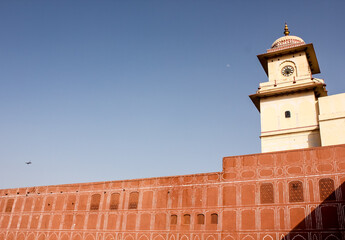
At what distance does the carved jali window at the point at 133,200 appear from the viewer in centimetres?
3040

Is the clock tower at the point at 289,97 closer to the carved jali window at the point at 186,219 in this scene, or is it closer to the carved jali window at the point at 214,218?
the carved jali window at the point at 214,218

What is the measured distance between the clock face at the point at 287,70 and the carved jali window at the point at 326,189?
1262 cm

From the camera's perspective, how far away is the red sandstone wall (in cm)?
2260

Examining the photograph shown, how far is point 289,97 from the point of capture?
102 ft

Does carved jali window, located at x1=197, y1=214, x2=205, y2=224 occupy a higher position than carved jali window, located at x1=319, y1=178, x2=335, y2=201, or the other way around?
carved jali window, located at x1=319, y1=178, x2=335, y2=201

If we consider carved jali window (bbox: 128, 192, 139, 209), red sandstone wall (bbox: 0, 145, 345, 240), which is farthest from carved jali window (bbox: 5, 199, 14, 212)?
carved jali window (bbox: 128, 192, 139, 209)

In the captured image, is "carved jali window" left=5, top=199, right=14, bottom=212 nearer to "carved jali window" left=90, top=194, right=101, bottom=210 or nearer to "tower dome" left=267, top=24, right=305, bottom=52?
"carved jali window" left=90, top=194, right=101, bottom=210

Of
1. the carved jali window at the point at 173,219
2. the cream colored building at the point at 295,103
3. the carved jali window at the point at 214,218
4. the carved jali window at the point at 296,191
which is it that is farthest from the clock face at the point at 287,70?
the carved jali window at the point at 173,219

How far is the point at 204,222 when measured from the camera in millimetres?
26266

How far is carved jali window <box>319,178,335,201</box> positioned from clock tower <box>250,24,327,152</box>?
5.80m

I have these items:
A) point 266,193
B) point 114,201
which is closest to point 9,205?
point 114,201

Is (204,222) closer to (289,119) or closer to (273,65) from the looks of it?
(289,119)

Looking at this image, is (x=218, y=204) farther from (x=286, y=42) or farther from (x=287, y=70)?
(x=286, y=42)

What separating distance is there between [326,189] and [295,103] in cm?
1008
